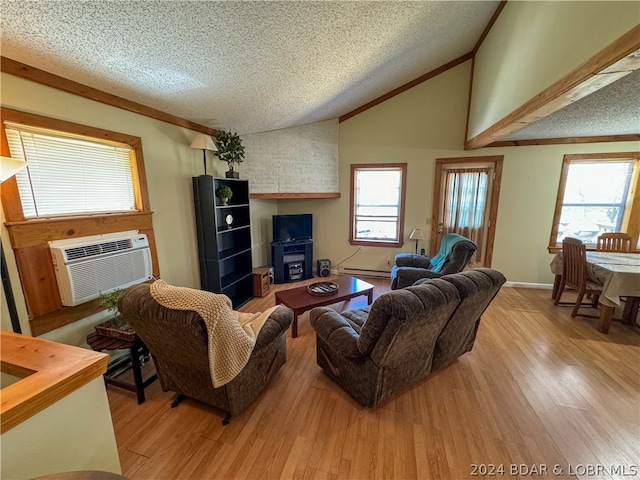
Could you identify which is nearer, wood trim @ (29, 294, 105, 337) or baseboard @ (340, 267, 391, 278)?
wood trim @ (29, 294, 105, 337)

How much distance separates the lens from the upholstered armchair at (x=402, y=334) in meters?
1.49

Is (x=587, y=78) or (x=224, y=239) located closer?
(x=587, y=78)

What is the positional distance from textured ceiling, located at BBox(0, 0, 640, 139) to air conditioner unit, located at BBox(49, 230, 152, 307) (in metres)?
1.20

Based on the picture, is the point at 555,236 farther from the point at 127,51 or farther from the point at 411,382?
the point at 127,51

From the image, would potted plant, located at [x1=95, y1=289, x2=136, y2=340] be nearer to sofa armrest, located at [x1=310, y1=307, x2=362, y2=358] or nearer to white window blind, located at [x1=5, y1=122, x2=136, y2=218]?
white window blind, located at [x1=5, y1=122, x2=136, y2=218]

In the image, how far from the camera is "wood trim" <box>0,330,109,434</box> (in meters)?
0.74

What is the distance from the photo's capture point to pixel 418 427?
5.50 ft

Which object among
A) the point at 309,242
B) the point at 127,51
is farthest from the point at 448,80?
the point at 127,51

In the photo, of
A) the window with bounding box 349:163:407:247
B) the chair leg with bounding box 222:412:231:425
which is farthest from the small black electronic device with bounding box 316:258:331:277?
the chair leg with bounding box 222:412:231:425

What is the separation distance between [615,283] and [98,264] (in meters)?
4.86

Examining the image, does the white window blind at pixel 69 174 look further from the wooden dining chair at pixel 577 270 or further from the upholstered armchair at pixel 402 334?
the wooden dining chair at pixel 577 270

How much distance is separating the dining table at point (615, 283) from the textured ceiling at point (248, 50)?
1599 millimetres

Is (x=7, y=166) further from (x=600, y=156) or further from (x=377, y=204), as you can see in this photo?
(x=600, y=156)

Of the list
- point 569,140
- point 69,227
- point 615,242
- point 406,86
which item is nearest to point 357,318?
point 69,227
